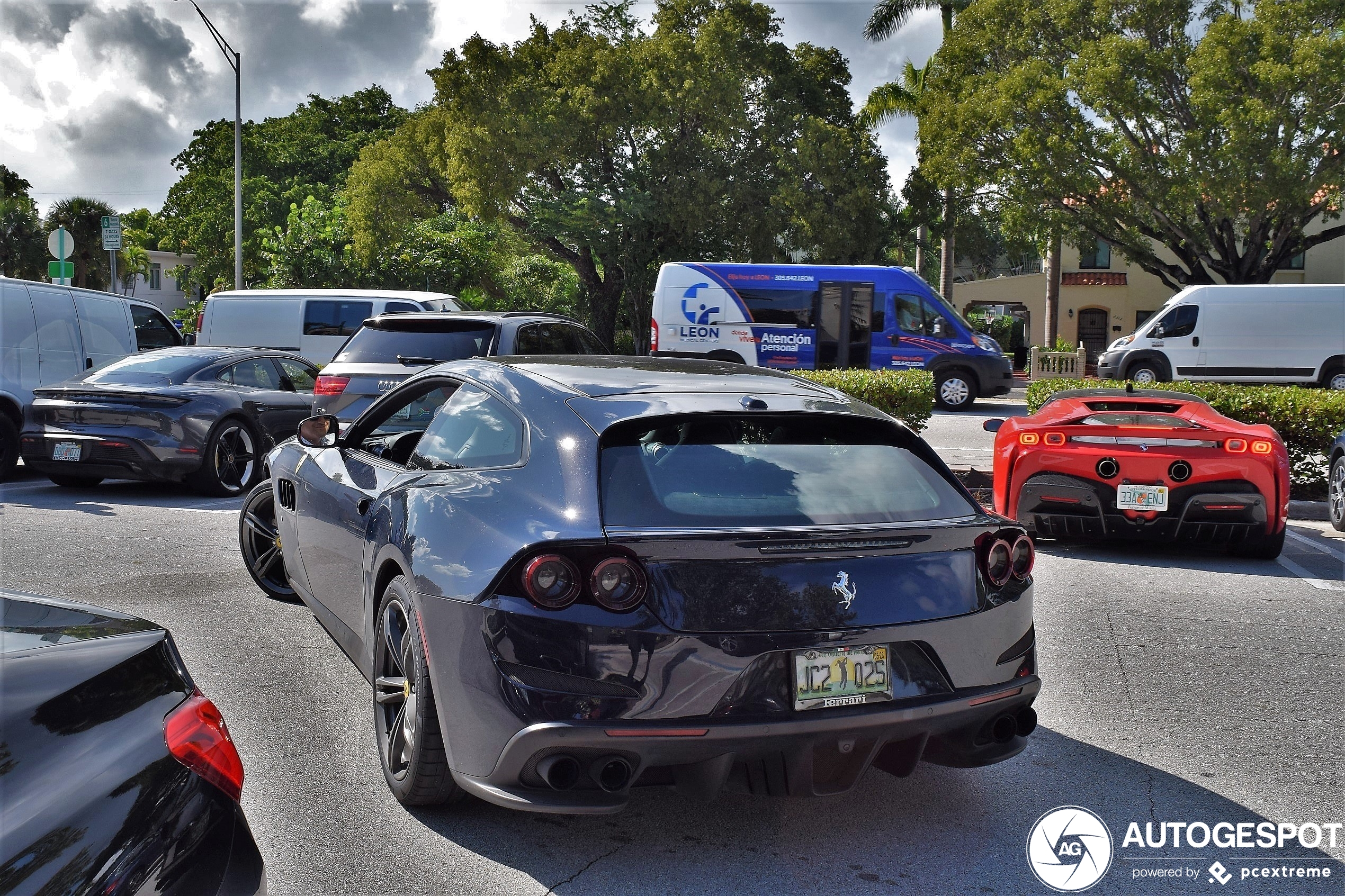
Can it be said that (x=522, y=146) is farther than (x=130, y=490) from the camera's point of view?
Yes

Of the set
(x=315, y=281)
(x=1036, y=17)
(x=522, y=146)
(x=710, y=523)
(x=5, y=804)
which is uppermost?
(x=1036, y=17)

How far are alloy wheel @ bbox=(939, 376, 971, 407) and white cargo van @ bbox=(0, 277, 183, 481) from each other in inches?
559

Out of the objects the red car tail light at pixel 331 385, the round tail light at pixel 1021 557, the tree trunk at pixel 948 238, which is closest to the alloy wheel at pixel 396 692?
the round tail light at pixel 1021 557

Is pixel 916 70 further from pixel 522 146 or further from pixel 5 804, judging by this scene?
pixel 5 804

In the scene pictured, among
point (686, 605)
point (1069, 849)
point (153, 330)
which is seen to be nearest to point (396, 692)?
point (686, 605)

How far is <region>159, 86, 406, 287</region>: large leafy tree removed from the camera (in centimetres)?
4872

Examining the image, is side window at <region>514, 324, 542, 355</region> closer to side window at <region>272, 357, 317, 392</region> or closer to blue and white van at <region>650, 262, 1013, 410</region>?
side window at <region>272, 357, 317, 392</region>

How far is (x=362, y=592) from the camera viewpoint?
14.1ft

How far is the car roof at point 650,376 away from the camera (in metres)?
3.95

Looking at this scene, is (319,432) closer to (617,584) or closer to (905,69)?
(617,584)

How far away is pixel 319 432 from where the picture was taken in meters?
5.23

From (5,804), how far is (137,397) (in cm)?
958

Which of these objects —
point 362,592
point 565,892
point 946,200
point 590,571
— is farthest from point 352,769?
point 946,200

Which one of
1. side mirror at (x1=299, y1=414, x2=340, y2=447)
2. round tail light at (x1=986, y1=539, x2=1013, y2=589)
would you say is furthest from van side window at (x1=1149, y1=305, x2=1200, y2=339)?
round tail light at (x1=986, y1=539, x2=1013, y2=589)
